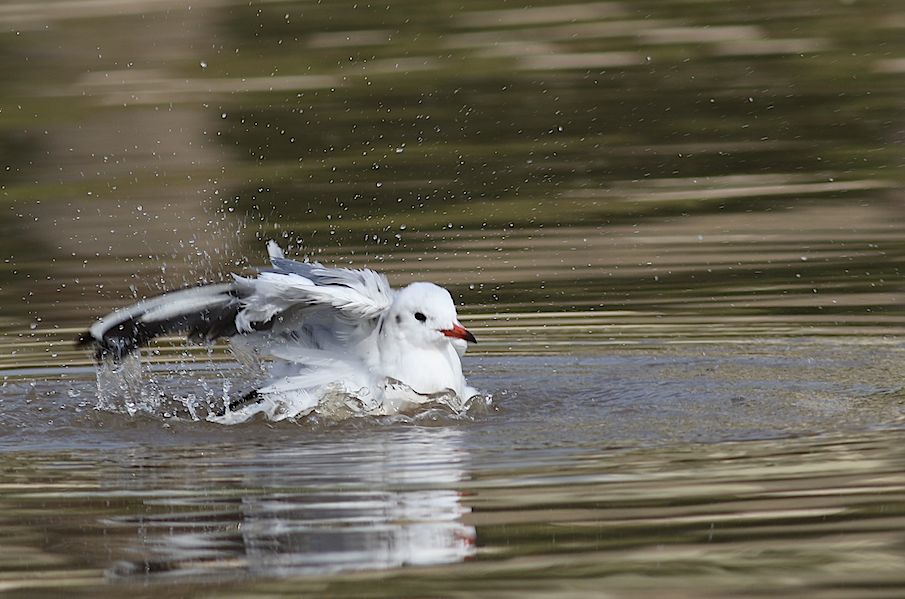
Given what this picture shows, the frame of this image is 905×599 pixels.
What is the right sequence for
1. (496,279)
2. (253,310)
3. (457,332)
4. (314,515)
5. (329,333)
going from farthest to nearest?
1. (496,279)
2. (329,333)
3. (457,332)
4. (253,310)
5. (314,515)

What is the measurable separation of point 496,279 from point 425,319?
3.26 m

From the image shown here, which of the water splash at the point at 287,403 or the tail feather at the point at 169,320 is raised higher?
the tail feather at the point at 169,320

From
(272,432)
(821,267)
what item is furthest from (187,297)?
(821,267)

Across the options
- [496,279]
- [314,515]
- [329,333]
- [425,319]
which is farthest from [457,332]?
[496,279]

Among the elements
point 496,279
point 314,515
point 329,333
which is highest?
point 329,333

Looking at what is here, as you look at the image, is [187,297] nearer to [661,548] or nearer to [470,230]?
[661,548]

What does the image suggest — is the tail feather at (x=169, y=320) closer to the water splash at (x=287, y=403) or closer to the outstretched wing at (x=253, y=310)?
the outstretched wing at (x=253, y=310)

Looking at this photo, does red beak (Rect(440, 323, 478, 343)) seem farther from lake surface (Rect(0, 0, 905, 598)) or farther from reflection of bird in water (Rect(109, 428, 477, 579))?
reflection of bird in water (Rect(109, 428, 477, 579))

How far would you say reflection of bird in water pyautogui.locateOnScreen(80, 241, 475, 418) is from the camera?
920cm

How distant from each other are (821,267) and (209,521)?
20.2 feet

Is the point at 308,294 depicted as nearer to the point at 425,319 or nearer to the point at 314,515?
the point at 425,319

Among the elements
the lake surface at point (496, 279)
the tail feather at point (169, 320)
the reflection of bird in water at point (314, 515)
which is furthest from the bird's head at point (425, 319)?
the reflection of bird in water at point (314, 515)

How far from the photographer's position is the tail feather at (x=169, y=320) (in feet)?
30.1

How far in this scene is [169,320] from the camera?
30.6 ft
